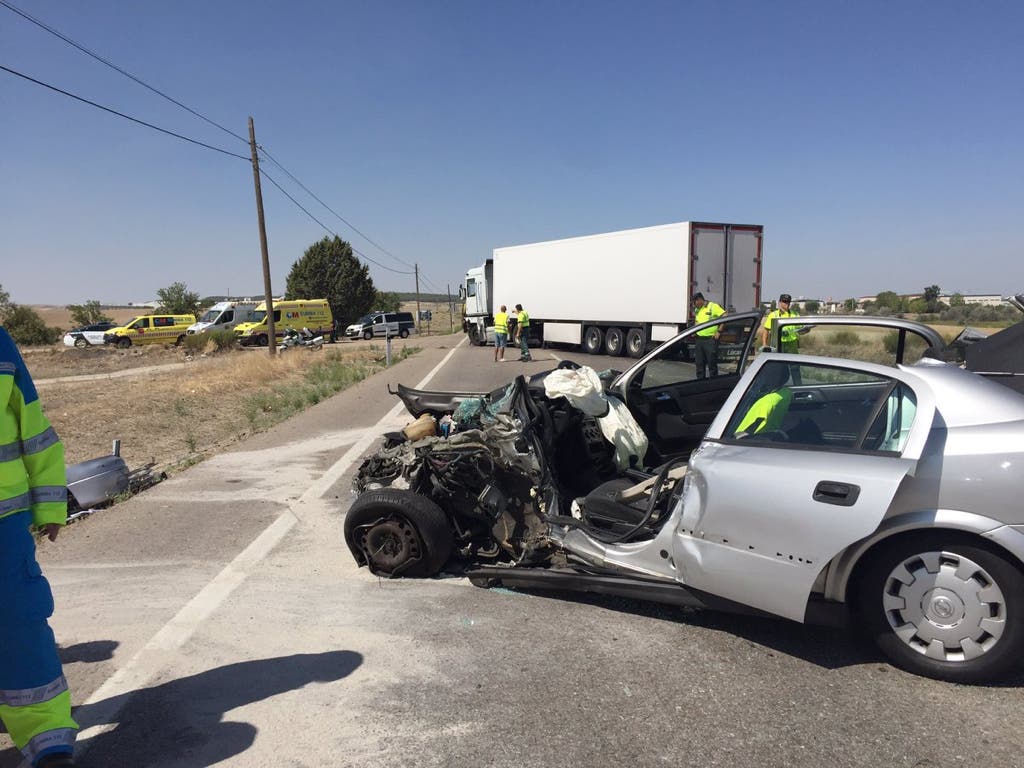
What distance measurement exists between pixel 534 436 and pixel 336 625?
158 cm

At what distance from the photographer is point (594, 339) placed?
24953mm

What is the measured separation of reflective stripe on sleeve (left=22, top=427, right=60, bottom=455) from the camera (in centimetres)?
267

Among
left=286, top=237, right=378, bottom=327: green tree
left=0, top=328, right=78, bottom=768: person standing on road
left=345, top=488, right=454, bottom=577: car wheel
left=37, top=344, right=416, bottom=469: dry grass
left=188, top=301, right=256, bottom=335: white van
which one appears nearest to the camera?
left=0, top=328, right=78, bottom=768: person standing on road

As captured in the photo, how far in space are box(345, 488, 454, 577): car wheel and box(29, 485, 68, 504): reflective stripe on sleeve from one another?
1.84m

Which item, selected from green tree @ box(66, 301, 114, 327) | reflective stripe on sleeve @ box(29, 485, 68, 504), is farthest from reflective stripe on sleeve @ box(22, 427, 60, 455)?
green tree @ box(66, 301, 114, 327)

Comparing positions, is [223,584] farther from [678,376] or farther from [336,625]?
[678,376]

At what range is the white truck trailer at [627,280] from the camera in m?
20.1

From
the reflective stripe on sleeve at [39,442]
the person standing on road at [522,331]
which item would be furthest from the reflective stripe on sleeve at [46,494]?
the person standing on road at [522,331]

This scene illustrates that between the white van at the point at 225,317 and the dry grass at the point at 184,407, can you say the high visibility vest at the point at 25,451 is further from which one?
the white van at the point at 225,317

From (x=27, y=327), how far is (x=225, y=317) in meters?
17.3

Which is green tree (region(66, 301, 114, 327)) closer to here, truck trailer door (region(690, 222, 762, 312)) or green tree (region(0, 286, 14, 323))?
green tree (region(0, 286, 14, 323))

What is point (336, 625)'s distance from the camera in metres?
3.77

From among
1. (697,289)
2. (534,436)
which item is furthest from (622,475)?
(697,289)

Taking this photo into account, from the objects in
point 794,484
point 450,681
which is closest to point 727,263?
point 794,484
